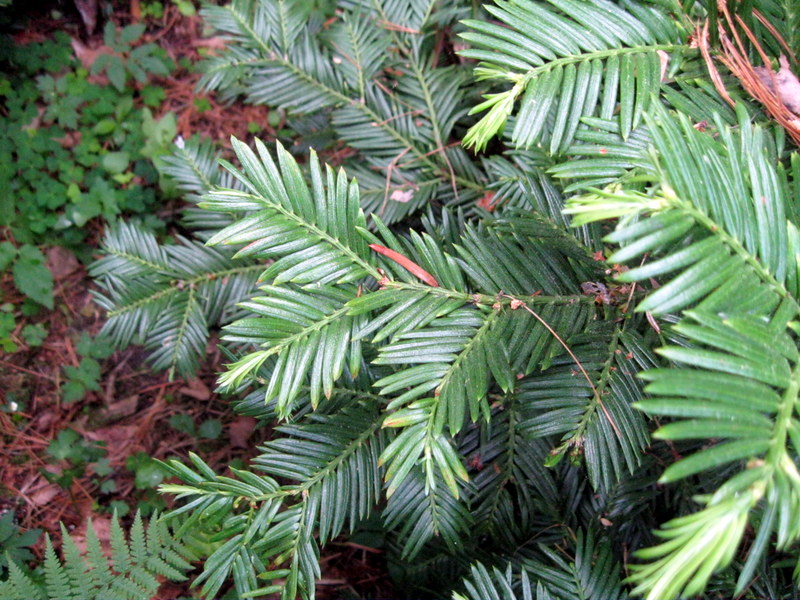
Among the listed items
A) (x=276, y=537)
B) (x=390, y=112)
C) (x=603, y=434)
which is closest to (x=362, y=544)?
(x=276, y=537)

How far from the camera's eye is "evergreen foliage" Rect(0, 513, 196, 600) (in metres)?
1.37

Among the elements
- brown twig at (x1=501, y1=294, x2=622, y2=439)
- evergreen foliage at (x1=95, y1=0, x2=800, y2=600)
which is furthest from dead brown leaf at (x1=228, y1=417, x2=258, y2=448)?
brown twig at (x1=501, y1=294, x2=622, y2=439)

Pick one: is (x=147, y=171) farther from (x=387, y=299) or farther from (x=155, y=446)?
(x=387, y=299)

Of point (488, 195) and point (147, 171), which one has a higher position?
point (488, 195)

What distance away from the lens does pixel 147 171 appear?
8.13ft

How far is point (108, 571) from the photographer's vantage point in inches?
55.1

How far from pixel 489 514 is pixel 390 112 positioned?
1.22 meters

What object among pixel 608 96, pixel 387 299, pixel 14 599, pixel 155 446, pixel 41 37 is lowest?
pixel 155 446

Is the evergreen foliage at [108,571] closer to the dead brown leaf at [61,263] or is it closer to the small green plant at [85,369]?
the small green plant at [85,369]

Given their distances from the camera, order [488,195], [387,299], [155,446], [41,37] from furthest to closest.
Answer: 1. [41,37]
2. [155,446]
3. [488,195]
4. [387,299]

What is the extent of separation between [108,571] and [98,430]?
92 cm

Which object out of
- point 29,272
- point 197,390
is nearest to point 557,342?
point 197,390

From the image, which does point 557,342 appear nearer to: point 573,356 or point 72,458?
point 573,356

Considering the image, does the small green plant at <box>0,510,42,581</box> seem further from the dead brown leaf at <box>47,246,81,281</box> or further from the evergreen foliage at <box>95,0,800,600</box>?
the evergreen foliage at <box>95,0,800,600</box>
